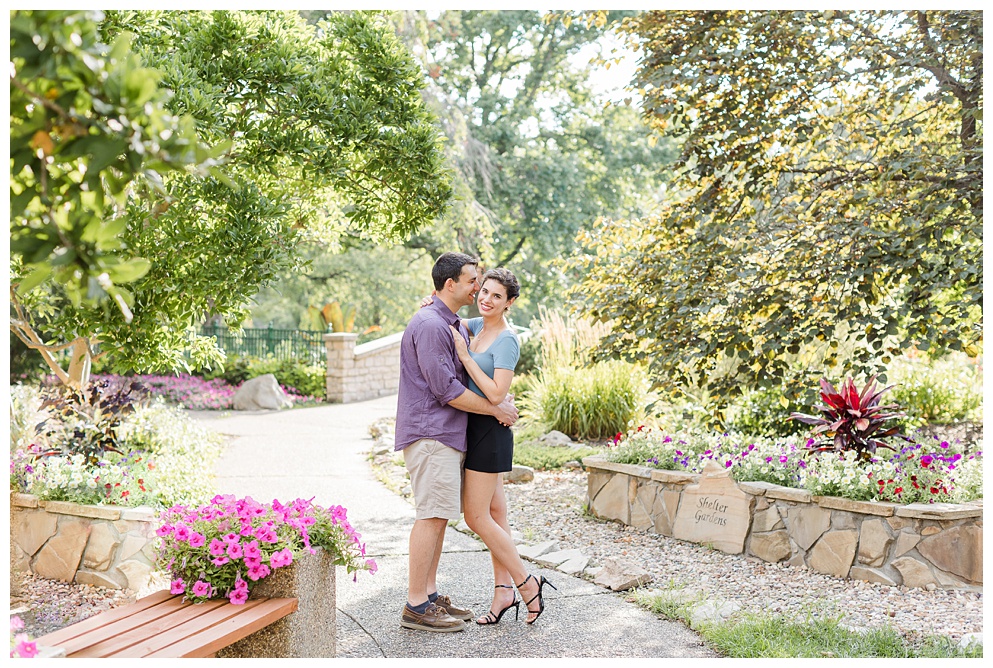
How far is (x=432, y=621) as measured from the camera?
3467 millimetres

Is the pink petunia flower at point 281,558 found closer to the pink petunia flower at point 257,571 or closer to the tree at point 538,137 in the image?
the pink petunia flower at point 257,571

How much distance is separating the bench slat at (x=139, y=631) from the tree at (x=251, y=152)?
1.48m

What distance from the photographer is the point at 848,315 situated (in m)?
4.33

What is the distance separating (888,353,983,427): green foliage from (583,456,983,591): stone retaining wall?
138 inches

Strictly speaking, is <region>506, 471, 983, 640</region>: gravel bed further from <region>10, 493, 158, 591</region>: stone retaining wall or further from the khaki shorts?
<region>10, 493, 158, 591</region>: stone retaining wall

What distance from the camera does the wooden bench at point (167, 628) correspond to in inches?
92.8

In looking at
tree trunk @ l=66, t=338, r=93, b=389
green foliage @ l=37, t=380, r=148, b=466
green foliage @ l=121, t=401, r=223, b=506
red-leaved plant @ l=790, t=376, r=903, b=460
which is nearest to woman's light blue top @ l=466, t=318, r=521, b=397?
green foliage @ l=121, t=401, r=223, b=506

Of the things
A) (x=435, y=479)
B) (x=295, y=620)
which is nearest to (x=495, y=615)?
(x=435, y=479)

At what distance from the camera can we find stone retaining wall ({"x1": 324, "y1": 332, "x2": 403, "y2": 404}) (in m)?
13.7

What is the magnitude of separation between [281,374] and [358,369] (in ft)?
4.41

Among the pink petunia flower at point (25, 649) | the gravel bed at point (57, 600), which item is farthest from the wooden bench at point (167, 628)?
the gravel bed at point (57, 600)

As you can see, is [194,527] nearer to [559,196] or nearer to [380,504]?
[380,504]
